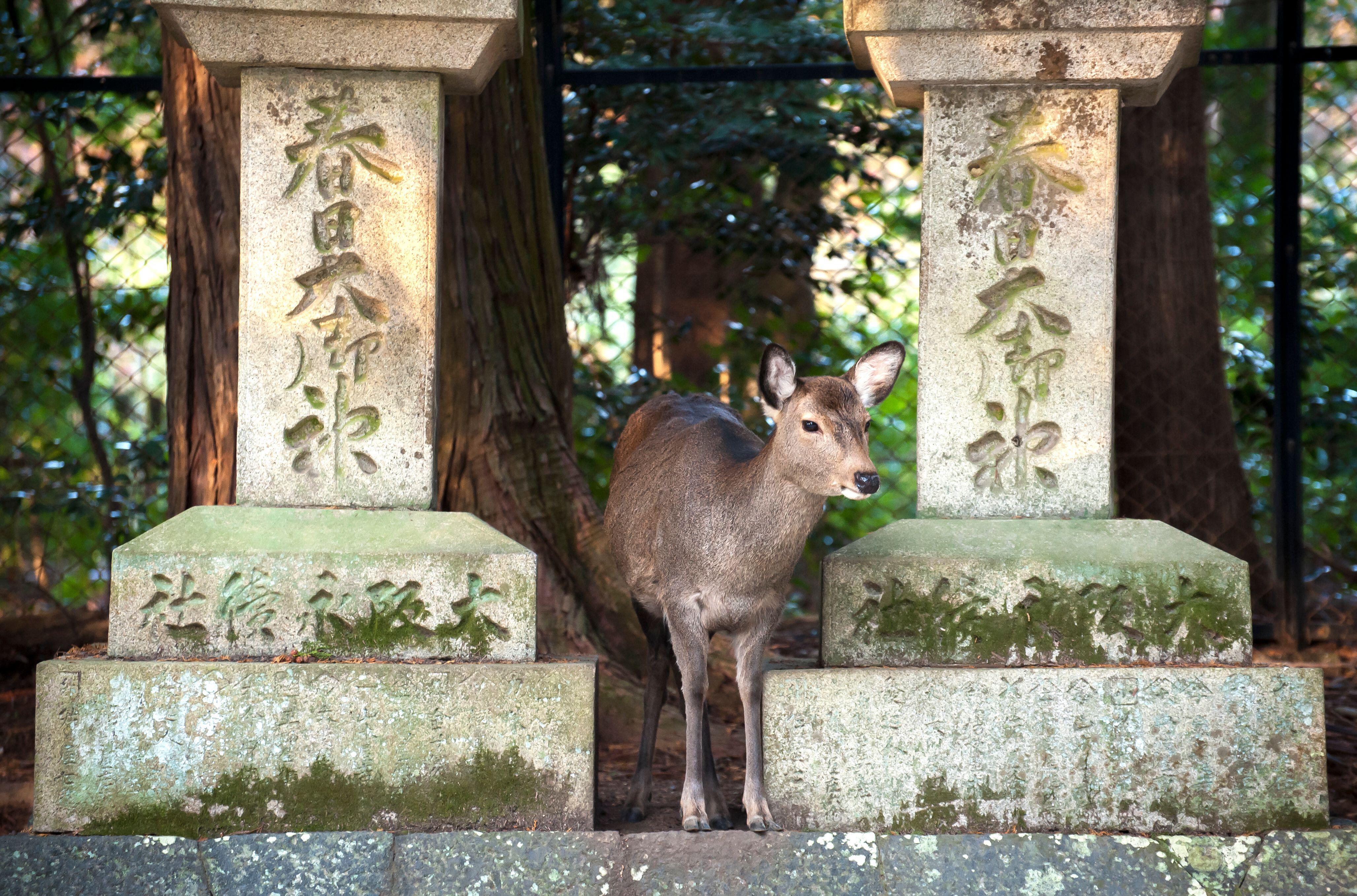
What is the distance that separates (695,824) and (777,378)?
3.96 feet

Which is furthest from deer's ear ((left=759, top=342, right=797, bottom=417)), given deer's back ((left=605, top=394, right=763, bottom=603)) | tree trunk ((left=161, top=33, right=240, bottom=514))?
tree trunk ((left=161, top=33, right=240, bottom=514))

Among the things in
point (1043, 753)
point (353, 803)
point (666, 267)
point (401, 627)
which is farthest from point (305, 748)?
point (666, 267)

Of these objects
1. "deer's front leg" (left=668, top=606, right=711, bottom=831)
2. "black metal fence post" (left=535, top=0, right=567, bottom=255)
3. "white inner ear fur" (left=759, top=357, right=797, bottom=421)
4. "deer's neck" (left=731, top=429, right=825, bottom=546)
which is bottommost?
"deer's front leg" (left=668, top=606, right=711, bottom=831)

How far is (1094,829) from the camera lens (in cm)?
344

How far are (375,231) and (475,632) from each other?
3.80 ft

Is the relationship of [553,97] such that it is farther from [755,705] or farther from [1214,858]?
[1214,858]

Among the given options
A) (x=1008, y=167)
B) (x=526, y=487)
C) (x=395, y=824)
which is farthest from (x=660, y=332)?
(x=395, y=824)

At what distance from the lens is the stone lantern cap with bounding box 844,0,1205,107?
3619 mm

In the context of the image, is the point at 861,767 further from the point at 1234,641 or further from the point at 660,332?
the point at 660,332

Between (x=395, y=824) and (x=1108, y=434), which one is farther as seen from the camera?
(x=1108, y=434)

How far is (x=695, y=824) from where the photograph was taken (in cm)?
343

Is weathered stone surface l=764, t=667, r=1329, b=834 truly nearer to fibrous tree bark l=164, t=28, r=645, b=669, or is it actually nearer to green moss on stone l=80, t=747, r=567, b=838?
green moss on stone l=80, t=747, r=567, b=838

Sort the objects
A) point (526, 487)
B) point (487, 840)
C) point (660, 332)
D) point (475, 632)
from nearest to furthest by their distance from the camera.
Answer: point (487, 840) → point (475, 632) → point (526, 487) → point (660, 332)

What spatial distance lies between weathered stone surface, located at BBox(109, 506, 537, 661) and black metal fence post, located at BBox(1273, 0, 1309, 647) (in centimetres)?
378
